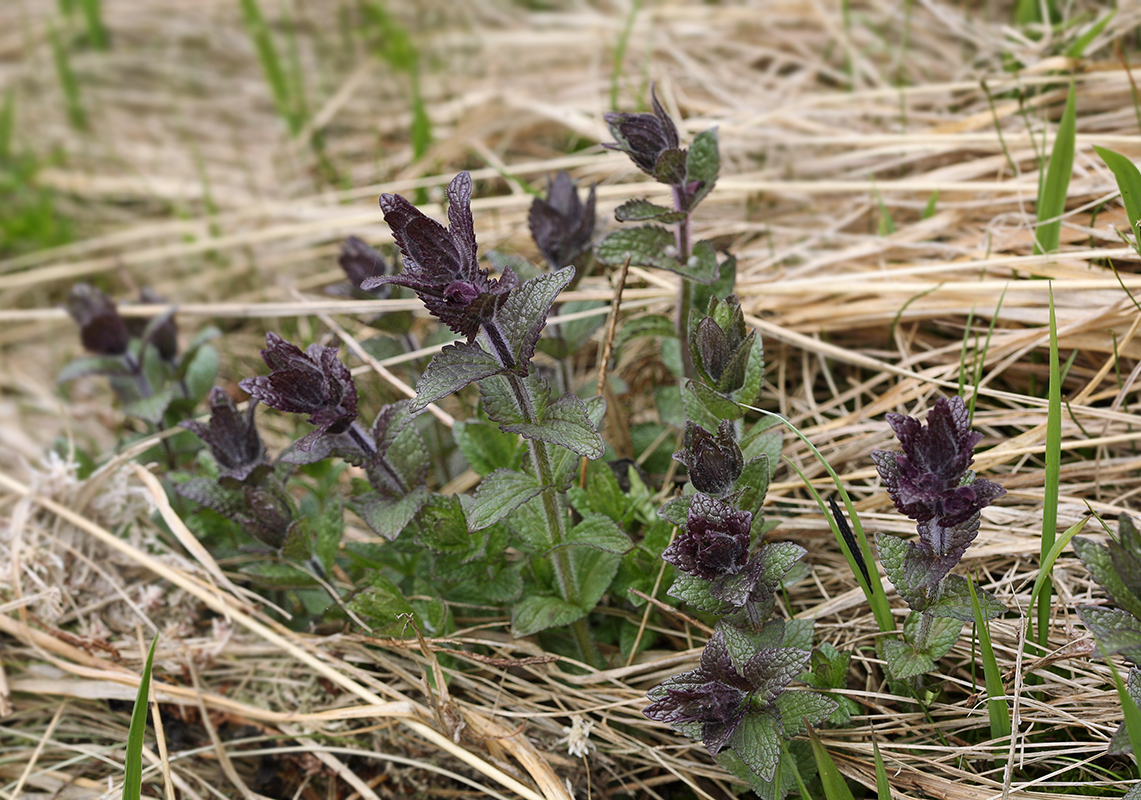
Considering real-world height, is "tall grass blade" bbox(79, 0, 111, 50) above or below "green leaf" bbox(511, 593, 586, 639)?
above

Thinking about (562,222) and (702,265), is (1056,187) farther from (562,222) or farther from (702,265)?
(562,222)

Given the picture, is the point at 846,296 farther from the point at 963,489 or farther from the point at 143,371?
the point at 143,371

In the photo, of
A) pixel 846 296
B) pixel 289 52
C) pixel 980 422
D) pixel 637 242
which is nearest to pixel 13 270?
pixel 289 52

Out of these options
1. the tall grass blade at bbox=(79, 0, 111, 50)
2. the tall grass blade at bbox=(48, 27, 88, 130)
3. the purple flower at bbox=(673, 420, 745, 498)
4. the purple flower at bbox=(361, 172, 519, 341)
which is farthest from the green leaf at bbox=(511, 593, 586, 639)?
the tall grass blade at bbox=(79, 0, 111, 50)

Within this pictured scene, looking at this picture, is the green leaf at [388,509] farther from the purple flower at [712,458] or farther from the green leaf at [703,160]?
the green leaf at [703,160]

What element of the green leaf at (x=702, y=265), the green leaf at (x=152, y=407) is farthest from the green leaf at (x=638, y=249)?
the green leaf at (x=152, y=407)

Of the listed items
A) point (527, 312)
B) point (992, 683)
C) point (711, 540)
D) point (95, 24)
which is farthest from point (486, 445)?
point (95, 24)

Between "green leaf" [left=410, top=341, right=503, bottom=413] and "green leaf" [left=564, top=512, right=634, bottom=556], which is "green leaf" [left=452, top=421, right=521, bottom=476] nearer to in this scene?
"green leaf" [left=564, top=512, right=634, bottom=556]
